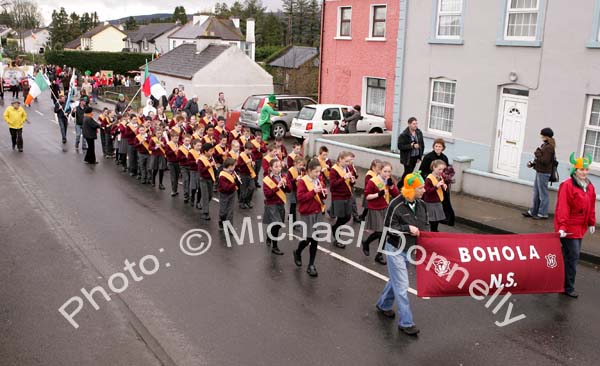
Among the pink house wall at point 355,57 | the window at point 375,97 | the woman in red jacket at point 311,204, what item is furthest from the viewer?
the window at point 375,97

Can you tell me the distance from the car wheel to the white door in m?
9.78

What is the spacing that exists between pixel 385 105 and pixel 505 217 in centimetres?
1094

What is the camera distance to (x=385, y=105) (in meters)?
23.0

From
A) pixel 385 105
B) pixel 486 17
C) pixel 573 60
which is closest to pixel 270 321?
pixel 573 60

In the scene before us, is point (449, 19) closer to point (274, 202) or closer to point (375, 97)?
point (375, 97)

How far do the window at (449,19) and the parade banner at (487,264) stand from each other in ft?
34.8

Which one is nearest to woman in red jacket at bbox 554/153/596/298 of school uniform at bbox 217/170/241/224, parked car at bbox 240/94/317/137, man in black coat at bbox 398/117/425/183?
school uniform at bbox 217/170/241/224

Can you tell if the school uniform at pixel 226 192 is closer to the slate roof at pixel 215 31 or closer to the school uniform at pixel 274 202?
the school uniform at pixel 274 202

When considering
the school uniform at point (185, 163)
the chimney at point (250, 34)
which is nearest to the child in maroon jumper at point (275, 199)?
the school uniform at point (185, 163)

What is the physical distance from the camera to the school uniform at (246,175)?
13.5 m

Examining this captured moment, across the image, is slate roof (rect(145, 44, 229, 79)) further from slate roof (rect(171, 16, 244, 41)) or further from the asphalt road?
slate roof (rect(171, 16, 244, 41))

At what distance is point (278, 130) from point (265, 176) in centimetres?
1368

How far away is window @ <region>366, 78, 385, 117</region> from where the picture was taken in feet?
76.7

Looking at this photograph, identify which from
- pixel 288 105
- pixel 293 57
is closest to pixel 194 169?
pixel 288 105
